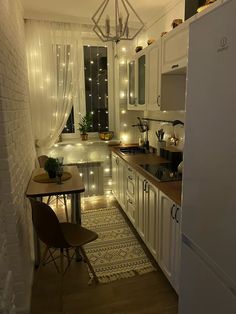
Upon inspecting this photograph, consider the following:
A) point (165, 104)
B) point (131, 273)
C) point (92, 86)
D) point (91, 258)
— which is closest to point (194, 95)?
point (165, 104)

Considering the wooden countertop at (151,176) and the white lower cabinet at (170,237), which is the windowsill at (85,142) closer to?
the wooden countertop at (151,176)

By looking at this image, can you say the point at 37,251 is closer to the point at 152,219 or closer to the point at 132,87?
the point at 152,219

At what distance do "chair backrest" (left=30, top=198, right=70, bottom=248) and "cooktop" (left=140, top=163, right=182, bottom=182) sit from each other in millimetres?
927

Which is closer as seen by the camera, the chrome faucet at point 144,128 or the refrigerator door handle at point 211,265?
the refrigerator door handle at point 211,265

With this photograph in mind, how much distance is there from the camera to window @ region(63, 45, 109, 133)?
3.78m

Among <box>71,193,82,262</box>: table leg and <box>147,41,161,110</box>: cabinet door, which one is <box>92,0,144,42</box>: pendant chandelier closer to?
<box>147,41,161,110</box>: cabinet door

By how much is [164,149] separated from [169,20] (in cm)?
158

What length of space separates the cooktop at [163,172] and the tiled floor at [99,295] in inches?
34.7

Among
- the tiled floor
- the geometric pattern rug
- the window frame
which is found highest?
the window frame

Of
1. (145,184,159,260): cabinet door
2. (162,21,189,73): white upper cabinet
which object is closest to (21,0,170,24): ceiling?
(162,21,189,73): white upper cabinet

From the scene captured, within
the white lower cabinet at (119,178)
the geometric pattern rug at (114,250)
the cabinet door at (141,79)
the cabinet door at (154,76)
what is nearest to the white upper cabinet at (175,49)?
the cabinet door at (154,76)

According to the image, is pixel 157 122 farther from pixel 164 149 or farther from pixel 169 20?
pixel 169 20

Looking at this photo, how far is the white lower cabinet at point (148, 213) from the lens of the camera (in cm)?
213

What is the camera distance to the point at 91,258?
7.93ft
